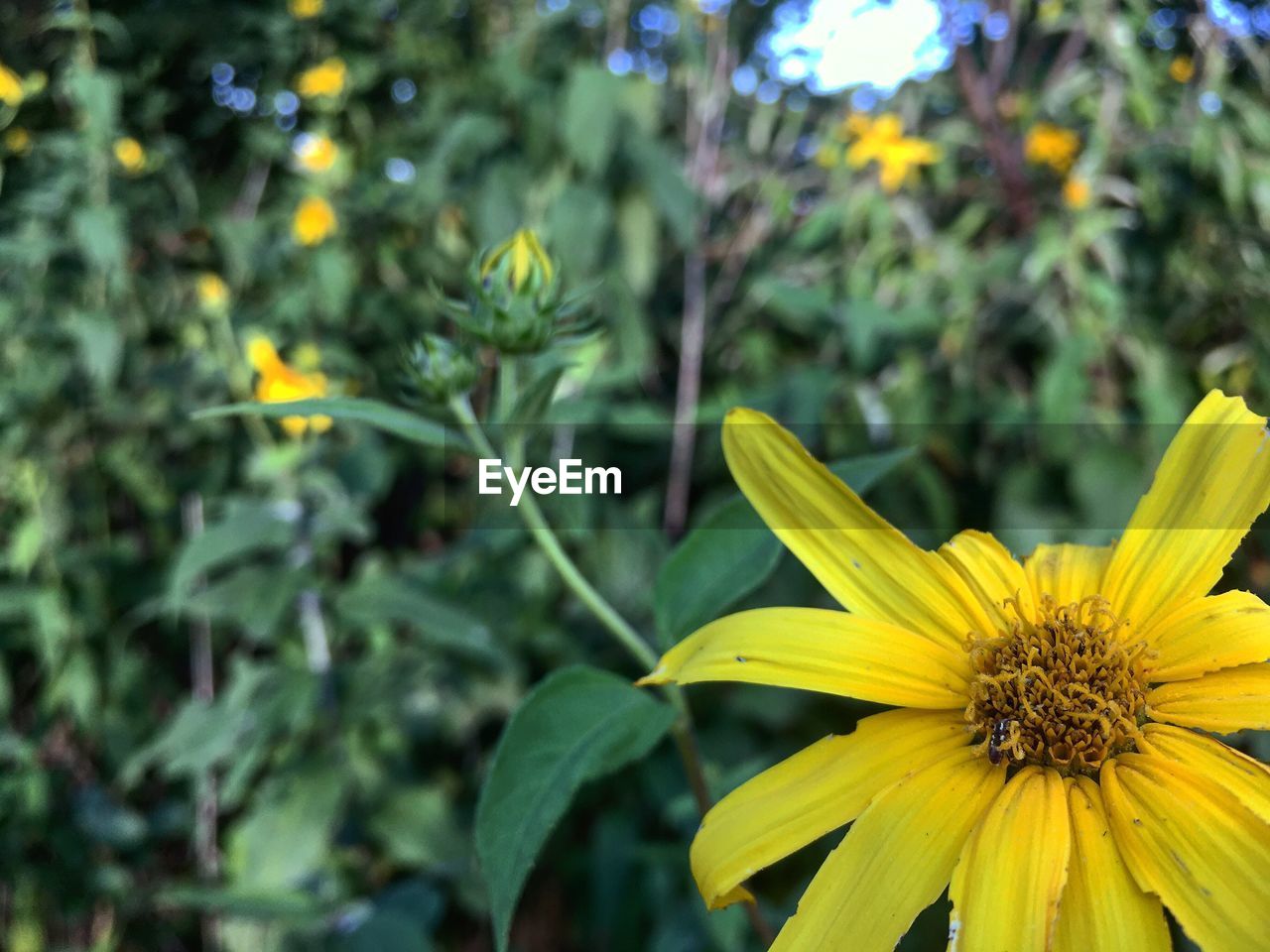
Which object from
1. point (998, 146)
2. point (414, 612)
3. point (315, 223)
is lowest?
point (414, 612)

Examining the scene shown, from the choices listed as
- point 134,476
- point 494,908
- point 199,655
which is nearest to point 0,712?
point 199,655

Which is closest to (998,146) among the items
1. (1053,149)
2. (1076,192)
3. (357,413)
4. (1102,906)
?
(1076,192)

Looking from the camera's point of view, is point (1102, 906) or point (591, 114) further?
point (591, 114)

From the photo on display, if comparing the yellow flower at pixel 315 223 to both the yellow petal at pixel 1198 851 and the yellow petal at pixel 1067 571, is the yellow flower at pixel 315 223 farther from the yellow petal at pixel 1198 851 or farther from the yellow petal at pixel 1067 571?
the yellow petal at pixel 1198 851

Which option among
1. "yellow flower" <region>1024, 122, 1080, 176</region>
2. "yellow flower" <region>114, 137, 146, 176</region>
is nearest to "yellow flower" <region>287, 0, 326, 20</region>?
"yellow flower" <region>114, 137, 146, 176</region>

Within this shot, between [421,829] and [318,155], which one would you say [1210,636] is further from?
[318,155]

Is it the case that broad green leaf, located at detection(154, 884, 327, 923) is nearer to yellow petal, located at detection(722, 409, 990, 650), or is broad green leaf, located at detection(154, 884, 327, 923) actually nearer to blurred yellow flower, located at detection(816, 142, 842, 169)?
yellow petal, located at detection(722, 409, 990, 650)
